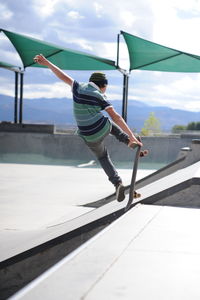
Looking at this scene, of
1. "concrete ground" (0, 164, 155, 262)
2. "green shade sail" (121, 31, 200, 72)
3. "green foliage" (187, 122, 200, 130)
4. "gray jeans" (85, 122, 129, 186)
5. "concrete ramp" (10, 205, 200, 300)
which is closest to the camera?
"concrete ramp" (10, 205, 200, 300)

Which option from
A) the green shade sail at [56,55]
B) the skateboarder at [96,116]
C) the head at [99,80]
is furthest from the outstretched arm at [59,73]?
the green shade sail at [56,55]

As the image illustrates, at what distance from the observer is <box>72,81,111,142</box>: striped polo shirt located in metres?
4.72

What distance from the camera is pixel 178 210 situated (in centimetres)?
447

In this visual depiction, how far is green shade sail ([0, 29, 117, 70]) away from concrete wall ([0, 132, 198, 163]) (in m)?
4.34

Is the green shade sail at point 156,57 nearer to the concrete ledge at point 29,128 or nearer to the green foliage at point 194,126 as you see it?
the concrete ledge at point 29,128

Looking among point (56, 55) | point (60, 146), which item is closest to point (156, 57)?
point (56, 55)

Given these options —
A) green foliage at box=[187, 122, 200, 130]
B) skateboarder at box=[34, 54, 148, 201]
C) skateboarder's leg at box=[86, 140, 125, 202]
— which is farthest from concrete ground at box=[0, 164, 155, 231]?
green foliage at box=[187, 122, 200, 130]

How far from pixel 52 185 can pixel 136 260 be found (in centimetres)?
1021

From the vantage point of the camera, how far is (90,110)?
4.74 m

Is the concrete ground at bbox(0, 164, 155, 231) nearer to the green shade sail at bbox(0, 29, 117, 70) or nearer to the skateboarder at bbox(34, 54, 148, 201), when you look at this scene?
the skateboarder at bbox(34, 54, 148, 201)

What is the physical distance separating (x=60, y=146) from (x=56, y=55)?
5062 millimetres

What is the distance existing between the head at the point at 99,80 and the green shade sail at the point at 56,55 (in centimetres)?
2031

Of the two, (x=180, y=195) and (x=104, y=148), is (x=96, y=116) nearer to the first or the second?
(x=104, y=148)

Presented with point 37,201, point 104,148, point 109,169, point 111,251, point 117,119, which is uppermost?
point 117,119
